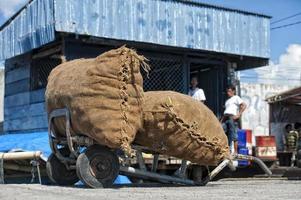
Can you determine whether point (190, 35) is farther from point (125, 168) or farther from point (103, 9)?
point (125, 168)

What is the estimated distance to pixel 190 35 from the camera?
1420 cm

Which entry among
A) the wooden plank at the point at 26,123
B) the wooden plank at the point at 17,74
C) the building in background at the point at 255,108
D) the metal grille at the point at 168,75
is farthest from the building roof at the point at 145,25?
the building in background at the point at 255,108

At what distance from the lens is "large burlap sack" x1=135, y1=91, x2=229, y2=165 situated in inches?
331

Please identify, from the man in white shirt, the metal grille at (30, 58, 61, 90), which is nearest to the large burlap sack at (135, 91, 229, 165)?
Result: the man in white shirt

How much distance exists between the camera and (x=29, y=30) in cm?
1350

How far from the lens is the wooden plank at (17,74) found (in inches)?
590

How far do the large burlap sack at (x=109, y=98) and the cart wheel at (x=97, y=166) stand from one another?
0.31 m

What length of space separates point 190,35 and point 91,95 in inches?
268

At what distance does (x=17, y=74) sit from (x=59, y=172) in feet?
23.6

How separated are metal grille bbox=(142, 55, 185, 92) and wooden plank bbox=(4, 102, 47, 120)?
2.96 metres

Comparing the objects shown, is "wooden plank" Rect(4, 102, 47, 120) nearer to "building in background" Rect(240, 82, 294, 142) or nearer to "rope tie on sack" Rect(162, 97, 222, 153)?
"rope tie on sack" Rect(162, 97, 222, 153)

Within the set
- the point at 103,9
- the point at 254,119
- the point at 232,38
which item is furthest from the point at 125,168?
the point at 254,119

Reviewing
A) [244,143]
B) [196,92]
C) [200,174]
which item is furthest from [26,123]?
[200,174]

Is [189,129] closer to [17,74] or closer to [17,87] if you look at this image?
[17,87]
